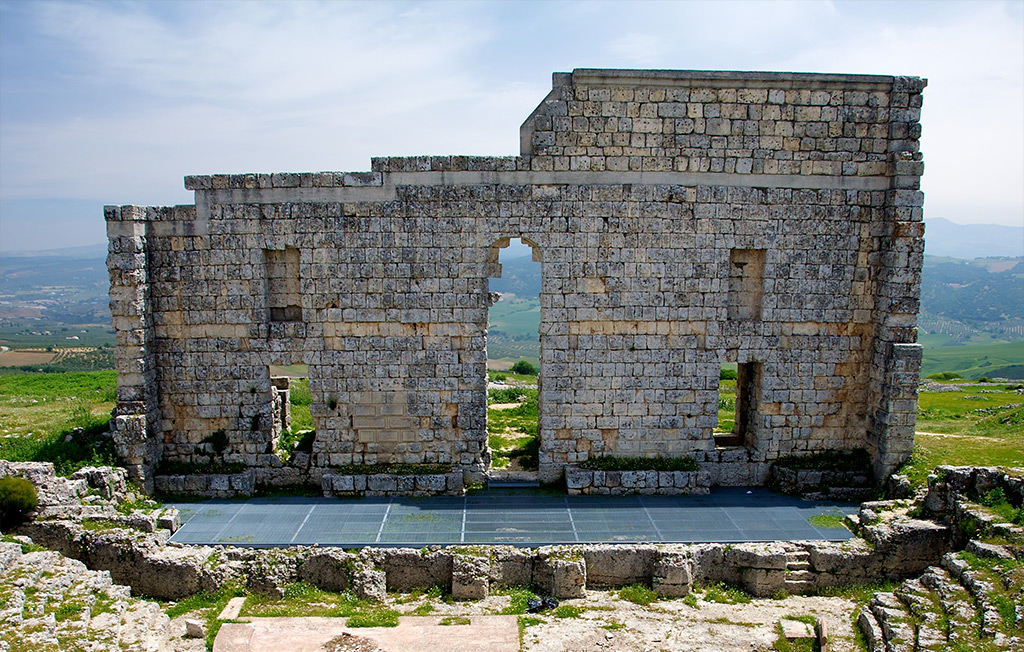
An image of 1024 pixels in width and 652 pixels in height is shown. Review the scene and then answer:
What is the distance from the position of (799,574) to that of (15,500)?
12820 millimetres

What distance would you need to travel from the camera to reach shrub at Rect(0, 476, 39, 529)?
984cm

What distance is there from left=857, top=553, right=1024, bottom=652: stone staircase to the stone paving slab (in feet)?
16.7

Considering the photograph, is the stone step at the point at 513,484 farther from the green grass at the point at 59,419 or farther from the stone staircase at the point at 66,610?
the green grass at the point at 59,419

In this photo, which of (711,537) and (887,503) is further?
(887,503)

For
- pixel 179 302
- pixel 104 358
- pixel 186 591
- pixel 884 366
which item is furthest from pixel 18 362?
pixel 884 366

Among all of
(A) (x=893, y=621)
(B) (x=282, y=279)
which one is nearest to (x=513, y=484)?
(B) (x=282, y=279)

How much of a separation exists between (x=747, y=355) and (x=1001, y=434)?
25.4ft

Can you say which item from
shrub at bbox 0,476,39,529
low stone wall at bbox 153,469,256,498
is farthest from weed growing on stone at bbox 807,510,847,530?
shrub at bbox 0,476,39,529

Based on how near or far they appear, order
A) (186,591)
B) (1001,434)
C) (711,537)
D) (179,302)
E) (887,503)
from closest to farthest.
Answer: (186,591), (711,537), (887,503), (179,302), (1001,434)

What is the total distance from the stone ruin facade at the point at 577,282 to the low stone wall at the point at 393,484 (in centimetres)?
40

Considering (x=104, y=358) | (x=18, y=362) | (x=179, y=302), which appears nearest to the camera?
(x=179, y=302)

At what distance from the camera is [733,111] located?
Result: 467 inches

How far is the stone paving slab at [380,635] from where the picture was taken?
27.0 ft

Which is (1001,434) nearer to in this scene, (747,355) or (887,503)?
(887,503)
